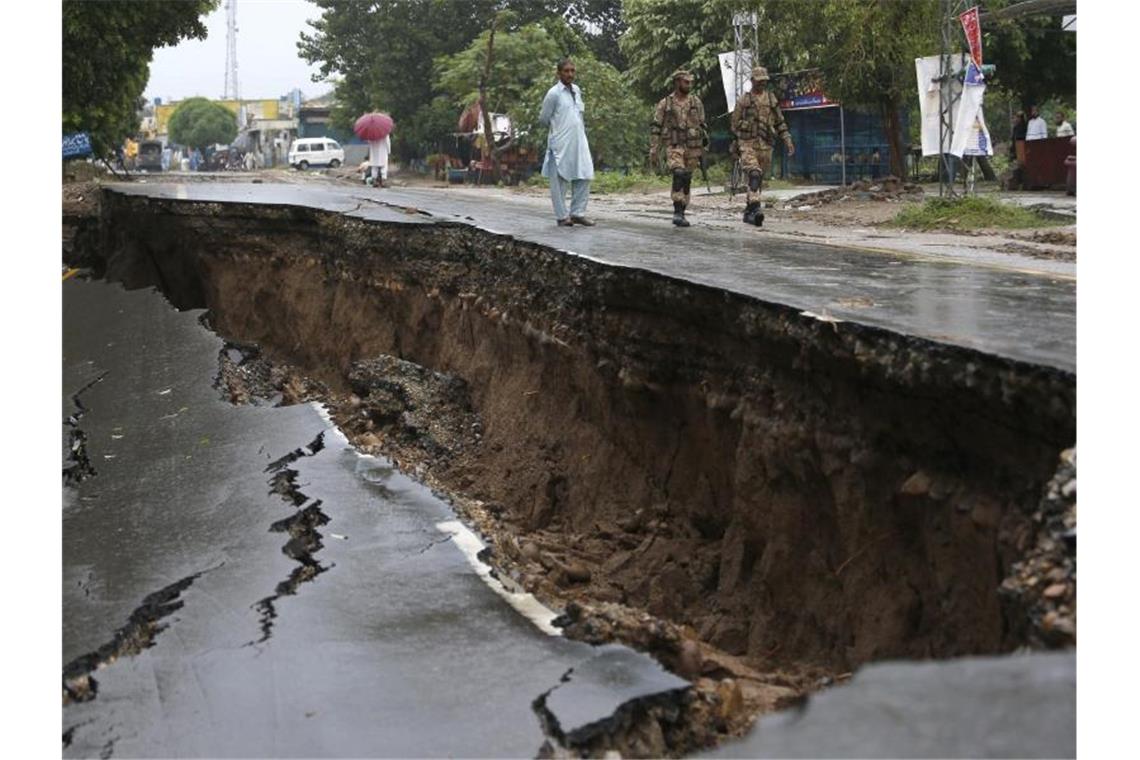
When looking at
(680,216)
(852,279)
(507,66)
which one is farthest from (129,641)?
(507,66)

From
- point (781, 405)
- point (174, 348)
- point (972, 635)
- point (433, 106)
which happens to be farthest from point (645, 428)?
point (433, 106)

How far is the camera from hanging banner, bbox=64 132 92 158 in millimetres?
24922

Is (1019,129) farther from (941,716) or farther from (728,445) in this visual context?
(941,716)

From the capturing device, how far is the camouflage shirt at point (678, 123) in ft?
48.4

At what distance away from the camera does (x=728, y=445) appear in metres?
7.60

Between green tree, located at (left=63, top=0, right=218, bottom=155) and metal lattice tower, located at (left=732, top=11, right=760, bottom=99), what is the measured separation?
853 cm

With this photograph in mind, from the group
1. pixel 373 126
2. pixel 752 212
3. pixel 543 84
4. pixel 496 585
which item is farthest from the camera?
pixel 543 84

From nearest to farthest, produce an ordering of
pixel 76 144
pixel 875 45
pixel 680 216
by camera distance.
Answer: pixel 680 216
pixel 875 45
pixel 76 144

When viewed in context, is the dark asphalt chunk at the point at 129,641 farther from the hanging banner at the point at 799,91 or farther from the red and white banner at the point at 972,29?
the hanging banner at the point at 799,91

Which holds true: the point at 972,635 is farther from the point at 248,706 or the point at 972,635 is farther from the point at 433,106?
the point at 433,106

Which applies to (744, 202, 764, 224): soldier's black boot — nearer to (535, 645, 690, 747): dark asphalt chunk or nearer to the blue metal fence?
(535, 645, 690, 747): dark asphalt chunk

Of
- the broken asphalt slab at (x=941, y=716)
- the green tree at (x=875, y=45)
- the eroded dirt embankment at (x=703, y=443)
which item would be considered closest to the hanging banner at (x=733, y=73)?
the green tree at (x=875, y=45)

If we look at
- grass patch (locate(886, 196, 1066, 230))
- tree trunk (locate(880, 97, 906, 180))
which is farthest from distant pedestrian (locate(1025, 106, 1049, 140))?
grass patch (locate(886, 196, 1066, 230))

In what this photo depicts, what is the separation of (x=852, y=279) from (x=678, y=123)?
255 inches
